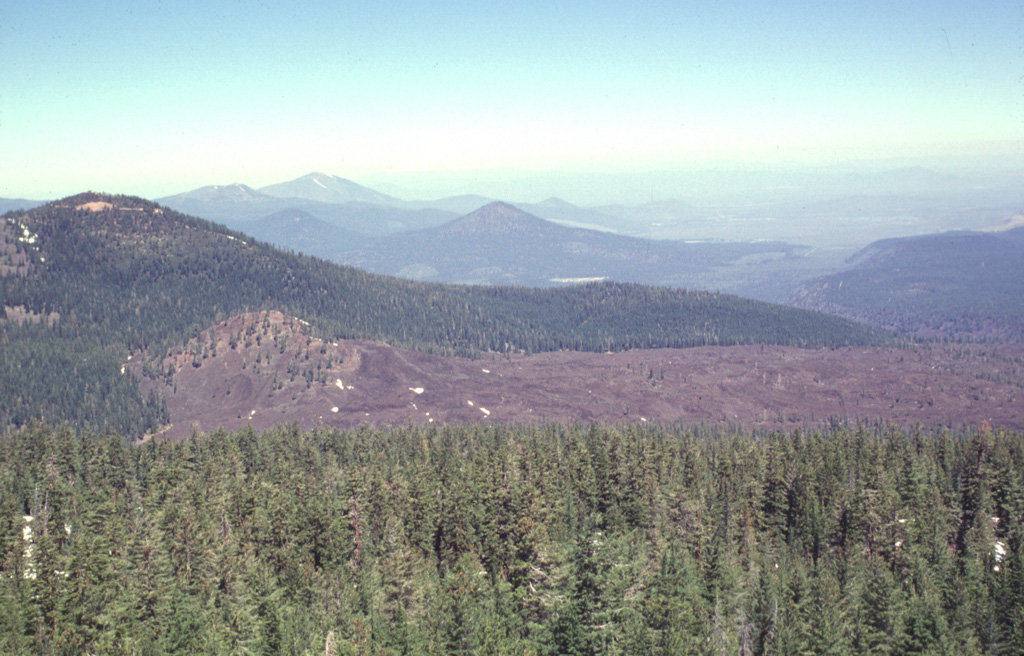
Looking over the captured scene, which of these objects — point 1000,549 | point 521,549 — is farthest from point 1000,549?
point 521,549

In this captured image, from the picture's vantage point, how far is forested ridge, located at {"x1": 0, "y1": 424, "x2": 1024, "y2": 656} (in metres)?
48.2

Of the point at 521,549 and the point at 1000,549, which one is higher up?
the point at 521,549

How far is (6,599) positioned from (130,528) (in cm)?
1814

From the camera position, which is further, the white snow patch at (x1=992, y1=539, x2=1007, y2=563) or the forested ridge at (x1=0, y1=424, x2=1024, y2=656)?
the white snow patch at (x1=992, y1=539, x2=1007, y2=563)

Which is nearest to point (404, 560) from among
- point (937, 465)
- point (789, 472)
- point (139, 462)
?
point (789, 472)

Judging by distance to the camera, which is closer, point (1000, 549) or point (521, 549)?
point (521, 549)

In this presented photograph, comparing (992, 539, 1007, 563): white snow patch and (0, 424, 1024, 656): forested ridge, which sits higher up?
(0, 424, 1024, 656): forested ridge

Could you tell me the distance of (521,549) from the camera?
202 feet

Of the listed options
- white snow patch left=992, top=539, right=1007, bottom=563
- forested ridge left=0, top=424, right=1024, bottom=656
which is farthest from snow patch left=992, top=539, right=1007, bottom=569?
forested ridge left=0, top=424, right=1024, bottom=656

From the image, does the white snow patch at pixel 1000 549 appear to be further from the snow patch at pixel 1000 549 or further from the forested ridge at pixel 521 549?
the forested ridge at pixel 521 549

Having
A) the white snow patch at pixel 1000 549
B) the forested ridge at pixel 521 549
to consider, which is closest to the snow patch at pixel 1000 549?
the white snow patch at pixel 1000 549

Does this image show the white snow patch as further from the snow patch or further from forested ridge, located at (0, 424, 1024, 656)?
forested ridge, located at (0, 424, 1024, 656)

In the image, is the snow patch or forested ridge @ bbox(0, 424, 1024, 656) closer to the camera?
forested ridge @ bbox(0, 424, 1024, 656)

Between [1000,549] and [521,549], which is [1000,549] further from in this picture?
[521,549]
